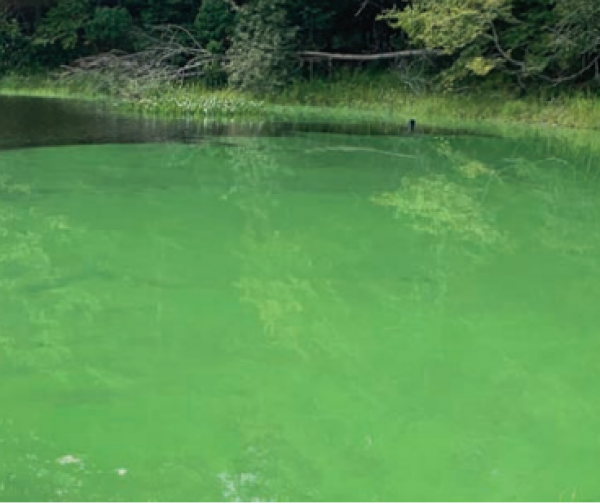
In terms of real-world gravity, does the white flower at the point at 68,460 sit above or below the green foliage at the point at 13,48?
above

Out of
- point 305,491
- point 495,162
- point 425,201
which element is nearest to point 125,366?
point 305,491

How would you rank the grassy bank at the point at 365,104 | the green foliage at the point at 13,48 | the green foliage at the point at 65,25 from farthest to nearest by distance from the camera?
the green foliage at the point at 13,48
the green foliage at the point at 65,25
the grassy bank at the point at 365,104

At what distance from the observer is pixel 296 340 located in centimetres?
326

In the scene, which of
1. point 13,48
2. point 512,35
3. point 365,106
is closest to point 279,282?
point 512,35

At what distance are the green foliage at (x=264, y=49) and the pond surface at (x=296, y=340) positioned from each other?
8.70 meters

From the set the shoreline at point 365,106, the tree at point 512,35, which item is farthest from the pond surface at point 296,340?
the tree at point 512,35

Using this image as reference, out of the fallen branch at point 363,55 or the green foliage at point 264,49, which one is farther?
the green foliage at point 264,49

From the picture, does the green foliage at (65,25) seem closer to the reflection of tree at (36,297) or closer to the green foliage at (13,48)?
the green foliage at (13,48)

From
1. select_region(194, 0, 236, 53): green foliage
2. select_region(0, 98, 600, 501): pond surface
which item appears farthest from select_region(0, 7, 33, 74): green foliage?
select_region(0, 98, 600, 501): pond surface

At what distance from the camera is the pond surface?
226cm

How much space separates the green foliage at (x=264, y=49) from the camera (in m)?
15.2

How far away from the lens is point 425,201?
6.25 metres

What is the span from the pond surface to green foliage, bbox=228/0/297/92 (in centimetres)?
870

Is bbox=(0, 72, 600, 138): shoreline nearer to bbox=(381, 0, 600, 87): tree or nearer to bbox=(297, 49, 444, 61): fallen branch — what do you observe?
bbox=(297, 49, 444, 61): fallen branch
